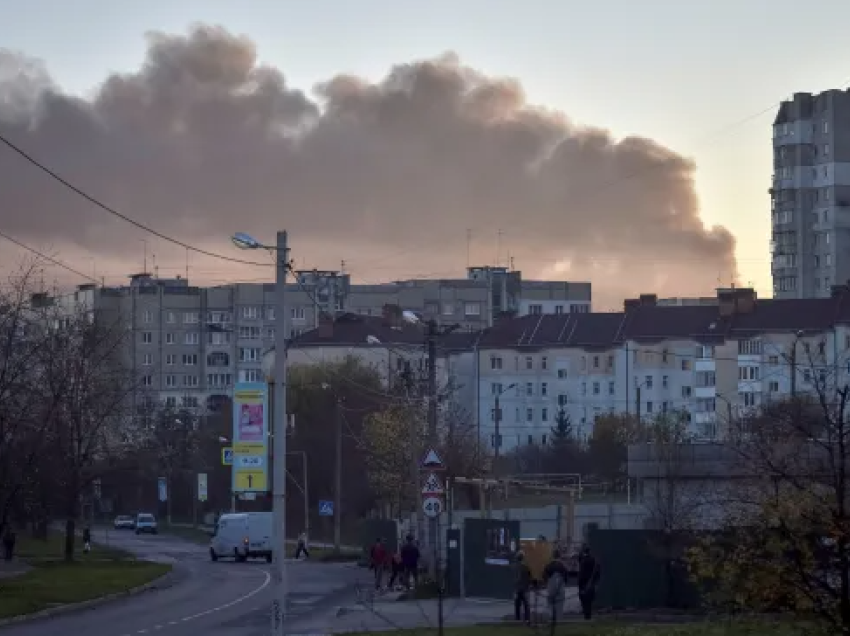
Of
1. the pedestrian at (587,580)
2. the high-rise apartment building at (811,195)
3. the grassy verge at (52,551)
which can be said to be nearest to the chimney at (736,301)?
the high-rise apartment building at (811,195)

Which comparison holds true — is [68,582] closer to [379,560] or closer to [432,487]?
[379,560]

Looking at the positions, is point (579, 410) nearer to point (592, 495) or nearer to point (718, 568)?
point (592, 495)

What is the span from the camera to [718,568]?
2216cm

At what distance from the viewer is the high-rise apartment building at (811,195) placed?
158m

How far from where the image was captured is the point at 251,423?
37156mm

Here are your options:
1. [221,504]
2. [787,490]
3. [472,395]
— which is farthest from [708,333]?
[787,490]

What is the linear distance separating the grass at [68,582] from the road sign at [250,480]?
272 inches

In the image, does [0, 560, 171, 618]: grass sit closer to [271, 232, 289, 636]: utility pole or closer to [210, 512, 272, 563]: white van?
[210, 512, 272, 563]: white van

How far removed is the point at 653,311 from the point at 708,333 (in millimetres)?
8564

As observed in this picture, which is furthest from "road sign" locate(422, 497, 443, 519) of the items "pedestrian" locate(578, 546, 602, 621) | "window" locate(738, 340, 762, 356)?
"window" locate(738, 340, 762, 356)

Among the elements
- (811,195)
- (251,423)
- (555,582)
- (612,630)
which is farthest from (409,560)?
(811,195)

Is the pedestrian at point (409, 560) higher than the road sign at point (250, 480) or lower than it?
lower

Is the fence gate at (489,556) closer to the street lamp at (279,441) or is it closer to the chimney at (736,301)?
the street lamp at (279,441)

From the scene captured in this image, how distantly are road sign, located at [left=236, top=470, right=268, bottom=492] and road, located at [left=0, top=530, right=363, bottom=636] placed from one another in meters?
2.95
